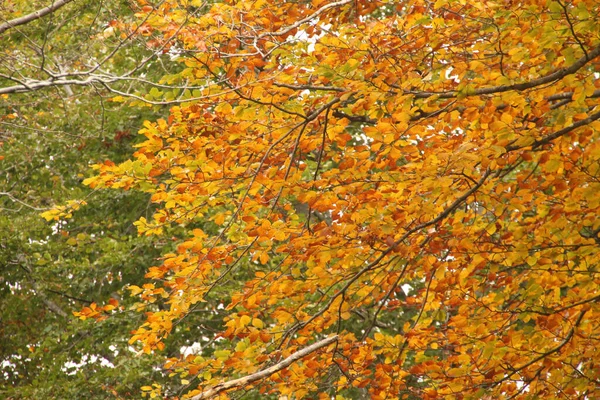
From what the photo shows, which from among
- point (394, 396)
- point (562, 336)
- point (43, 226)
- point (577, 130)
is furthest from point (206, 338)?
point (577, 130)

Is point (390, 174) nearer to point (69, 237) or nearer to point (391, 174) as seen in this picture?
point (391, 174)

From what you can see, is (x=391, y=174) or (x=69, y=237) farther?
(x=69, y=237)

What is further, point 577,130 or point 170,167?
point 170,167

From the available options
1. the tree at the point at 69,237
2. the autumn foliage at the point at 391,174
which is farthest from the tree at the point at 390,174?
the tree at the point at 69,237

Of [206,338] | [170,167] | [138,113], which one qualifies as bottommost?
[206,338]

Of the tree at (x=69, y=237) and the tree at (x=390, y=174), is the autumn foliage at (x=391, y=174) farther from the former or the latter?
the tree at (x=69, y=237)

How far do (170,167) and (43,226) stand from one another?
5413 mm

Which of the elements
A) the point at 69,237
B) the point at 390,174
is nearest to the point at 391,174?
the point at 390,174

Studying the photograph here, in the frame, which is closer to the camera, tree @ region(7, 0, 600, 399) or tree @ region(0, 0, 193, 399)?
tree @ region(7, 0, 600, 399)

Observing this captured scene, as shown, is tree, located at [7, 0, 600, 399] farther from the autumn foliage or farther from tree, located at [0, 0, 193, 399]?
tree, located at [0, 0, 193, 399]

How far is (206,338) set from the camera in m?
11.3

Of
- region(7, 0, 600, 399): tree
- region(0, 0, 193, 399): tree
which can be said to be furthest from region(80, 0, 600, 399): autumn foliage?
region(0, 0, 193, 399): tree

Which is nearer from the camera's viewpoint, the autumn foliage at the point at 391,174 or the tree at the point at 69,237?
the autumn foliage at the point at 391,174

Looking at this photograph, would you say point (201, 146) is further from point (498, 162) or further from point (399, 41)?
point (498, 162)
